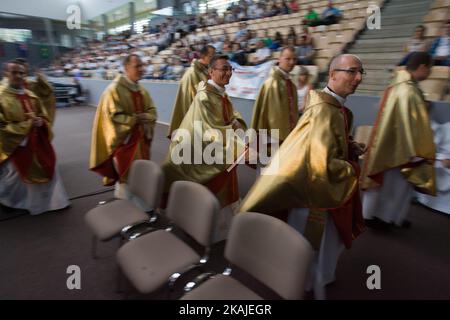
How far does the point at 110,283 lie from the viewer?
7.17 ft

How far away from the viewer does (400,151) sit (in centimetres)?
261

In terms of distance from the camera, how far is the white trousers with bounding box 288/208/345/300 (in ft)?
6.31

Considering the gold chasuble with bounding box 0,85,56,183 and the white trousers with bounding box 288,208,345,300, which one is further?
the gold chasuble with bounding box 0,85,56,183

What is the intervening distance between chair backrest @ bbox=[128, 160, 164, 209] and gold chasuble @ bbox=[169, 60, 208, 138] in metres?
1.99

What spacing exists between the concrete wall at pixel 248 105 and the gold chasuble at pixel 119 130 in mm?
3242

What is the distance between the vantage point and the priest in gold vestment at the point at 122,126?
2917 millimetres

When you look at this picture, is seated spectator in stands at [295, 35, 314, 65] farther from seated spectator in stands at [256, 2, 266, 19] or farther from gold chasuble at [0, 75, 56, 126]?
gold chasuble at [0, 75, 56, 126]

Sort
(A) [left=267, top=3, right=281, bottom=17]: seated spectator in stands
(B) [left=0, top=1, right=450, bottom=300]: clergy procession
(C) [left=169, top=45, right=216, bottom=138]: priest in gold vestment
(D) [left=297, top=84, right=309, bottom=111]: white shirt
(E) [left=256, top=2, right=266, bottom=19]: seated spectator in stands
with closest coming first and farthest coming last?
(B) [left=0, top=1, right=450, bottom=300]: clergy procession < (C) [left=169, top=45, right=216, bottom=138]: priest in gold vestment < (D) [left=297, top=84, right=309, bottom=111]: white shirt < (A) [left=267, top=3, right=281, bottom=17]: seated spectator in stands < (E) [left=256, top=2, right=266, bottom=19]: seated spectator in stands

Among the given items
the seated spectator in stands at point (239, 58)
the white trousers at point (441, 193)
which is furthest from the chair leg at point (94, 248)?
the seated spectator in stands at point (239, 58)

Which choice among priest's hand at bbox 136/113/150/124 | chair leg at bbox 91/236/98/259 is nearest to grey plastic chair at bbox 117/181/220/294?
chair leg at bbox 91/236/98/259

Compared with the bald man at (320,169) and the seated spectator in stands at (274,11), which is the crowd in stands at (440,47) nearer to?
the bald man at (320,169)

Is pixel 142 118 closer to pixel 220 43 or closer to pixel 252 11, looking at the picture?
pixel 220 43
